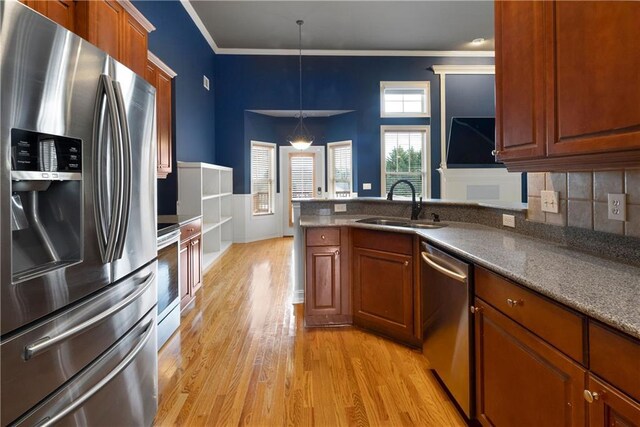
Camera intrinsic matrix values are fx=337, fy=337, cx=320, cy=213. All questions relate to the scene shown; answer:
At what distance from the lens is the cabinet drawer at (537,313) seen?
3.18ft

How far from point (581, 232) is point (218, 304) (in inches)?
121

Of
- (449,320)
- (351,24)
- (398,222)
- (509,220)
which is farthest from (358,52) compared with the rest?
(449,320)

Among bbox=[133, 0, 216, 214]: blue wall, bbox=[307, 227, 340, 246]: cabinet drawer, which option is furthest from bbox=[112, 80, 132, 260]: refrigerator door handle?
bbox=[133, 0, 216, 214]: blue wall

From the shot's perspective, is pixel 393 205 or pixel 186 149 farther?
pixel 186 149

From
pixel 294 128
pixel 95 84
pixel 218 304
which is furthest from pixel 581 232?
pixel 294 128

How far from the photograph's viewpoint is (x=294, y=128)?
25.9 ft

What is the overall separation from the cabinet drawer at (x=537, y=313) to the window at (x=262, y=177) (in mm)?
6181

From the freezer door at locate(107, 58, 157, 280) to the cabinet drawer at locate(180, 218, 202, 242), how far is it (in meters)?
1.48

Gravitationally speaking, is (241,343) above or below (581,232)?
below

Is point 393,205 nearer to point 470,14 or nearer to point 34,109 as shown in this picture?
point 34,109

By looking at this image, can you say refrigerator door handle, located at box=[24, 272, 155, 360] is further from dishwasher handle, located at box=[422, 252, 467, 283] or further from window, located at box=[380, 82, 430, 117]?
window, located at box=[380, 82, 430, 117]

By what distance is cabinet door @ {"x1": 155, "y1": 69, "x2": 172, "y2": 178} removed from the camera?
3.49 meters

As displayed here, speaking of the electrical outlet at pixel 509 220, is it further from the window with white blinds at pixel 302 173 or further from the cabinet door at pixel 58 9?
the window with white blinds at pixel 302 173

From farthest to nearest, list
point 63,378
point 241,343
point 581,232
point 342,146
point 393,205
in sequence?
point 342,146 < point 393,205 < point 241,343 < point 581,232 < point 63,378
